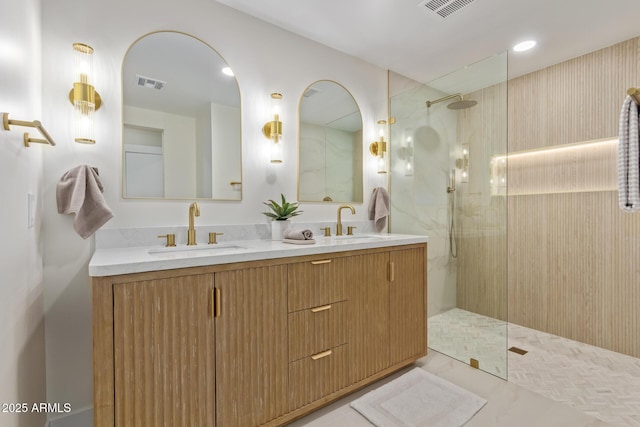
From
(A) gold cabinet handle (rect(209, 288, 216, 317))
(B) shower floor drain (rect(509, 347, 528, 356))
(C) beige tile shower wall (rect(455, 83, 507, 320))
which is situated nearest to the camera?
(A) gold cabinet handle (rect(209, 288, 216, 317))

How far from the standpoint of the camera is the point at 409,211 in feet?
9.16

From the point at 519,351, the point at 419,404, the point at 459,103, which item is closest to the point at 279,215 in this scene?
the point at 419,404

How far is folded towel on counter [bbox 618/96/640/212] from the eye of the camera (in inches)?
63.5

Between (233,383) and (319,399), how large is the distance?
0.54m

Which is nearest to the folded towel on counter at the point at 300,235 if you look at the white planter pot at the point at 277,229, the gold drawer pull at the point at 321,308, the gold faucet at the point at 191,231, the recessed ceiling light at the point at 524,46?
the white planter pot at the point at 277,229

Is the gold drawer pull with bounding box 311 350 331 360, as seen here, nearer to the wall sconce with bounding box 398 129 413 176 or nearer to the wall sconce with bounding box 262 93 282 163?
the wall sconce with bounding box 262 93 282 163

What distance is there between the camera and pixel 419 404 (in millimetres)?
1764

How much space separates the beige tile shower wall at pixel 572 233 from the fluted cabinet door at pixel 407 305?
22.9 inches

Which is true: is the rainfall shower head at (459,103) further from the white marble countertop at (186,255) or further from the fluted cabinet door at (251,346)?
the fluted cabinet door at (251,346)

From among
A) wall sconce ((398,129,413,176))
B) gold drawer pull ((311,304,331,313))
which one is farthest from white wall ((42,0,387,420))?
wall sconce ((398,129,413,176))

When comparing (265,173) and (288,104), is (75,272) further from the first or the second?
(288,104)

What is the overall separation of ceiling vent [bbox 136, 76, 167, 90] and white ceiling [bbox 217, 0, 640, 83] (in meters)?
0.68

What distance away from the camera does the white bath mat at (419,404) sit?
64.0 inches

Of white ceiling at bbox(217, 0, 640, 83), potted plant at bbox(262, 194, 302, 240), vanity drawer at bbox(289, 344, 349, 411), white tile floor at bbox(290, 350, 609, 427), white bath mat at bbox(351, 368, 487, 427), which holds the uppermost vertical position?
white ceiling at bbox(217, 0, 640, 83)
